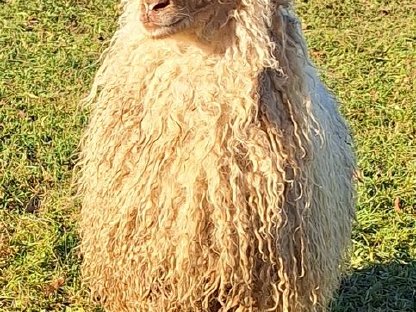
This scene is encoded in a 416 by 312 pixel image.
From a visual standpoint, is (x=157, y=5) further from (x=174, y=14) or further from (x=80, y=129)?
(x=80, y=129)

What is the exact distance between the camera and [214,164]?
257 centimetres

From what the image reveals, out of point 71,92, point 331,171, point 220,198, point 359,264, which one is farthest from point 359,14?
point 220,198

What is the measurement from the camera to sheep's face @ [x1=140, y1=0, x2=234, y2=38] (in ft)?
7.79

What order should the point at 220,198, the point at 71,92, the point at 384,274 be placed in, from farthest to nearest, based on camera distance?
the point at 71,92 → the point at 384,274 → the point at 220,198

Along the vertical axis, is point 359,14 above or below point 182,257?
below

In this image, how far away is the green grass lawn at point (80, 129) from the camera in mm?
3910

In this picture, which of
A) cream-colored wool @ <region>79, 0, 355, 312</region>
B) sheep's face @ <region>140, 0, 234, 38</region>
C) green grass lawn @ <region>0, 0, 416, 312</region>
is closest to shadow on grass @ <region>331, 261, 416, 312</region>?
green grass lawn @ <region>0, 0, 416, 312</region>

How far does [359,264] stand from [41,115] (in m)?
2.04

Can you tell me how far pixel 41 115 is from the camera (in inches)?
195

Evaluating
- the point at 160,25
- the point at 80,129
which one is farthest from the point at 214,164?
the point at 80,129

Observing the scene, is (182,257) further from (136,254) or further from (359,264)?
(359,264)

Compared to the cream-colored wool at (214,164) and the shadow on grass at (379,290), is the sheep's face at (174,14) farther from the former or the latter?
the shadow on grass at (379,290)

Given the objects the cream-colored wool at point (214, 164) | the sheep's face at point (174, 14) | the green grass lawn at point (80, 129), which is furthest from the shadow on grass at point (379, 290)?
the sheep's face at point (174, 14)

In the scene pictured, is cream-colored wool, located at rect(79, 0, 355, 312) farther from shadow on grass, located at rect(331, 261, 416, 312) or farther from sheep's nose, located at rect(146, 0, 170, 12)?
shadow on grass, located at rect(331, 261, 416, 312)
